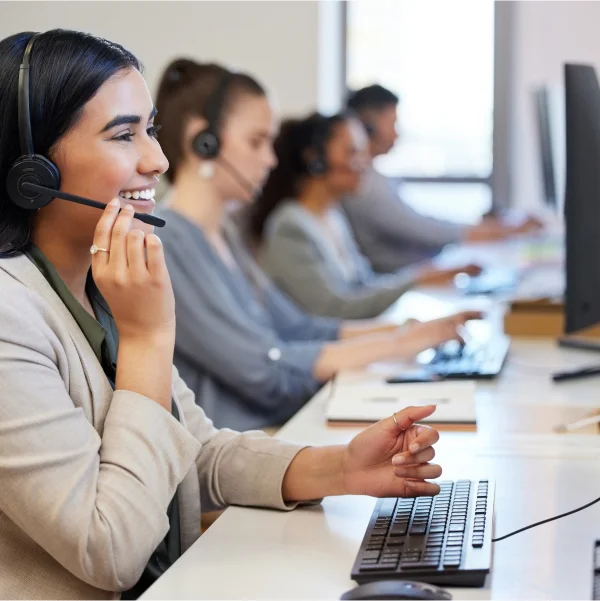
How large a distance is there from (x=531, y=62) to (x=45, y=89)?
13.7 ft

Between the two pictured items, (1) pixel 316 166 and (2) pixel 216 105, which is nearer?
(2) pixel 216 105

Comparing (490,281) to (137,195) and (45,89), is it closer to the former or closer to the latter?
(137,195)

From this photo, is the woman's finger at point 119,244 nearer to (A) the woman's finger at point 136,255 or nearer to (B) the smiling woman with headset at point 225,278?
(A) the woman's finger at point 136,255

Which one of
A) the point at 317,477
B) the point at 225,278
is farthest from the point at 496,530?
the point at 225,278

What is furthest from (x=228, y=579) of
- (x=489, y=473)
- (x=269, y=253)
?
(x=269, y=253)

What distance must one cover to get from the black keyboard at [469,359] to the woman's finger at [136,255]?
87cm

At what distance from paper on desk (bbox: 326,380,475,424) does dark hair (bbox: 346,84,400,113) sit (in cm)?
261

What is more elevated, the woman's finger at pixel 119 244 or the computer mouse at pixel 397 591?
the woman's finger at pixel 119 244

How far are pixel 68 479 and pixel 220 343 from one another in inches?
38.6

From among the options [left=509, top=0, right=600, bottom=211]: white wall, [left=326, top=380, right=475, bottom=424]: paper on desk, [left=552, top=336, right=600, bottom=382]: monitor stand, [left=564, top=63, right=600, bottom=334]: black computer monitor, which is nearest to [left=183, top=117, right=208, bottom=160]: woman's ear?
[left=326, top=380, right=475, bottom=424]: paper on desk

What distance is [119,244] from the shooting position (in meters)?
1.06

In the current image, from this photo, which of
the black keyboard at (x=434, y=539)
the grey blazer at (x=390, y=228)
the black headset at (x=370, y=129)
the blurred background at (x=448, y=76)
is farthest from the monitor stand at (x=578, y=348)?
the blurred background at (x=448, y=76)

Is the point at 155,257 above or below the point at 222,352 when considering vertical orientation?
above

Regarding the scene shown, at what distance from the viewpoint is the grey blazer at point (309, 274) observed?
292 centimetres
